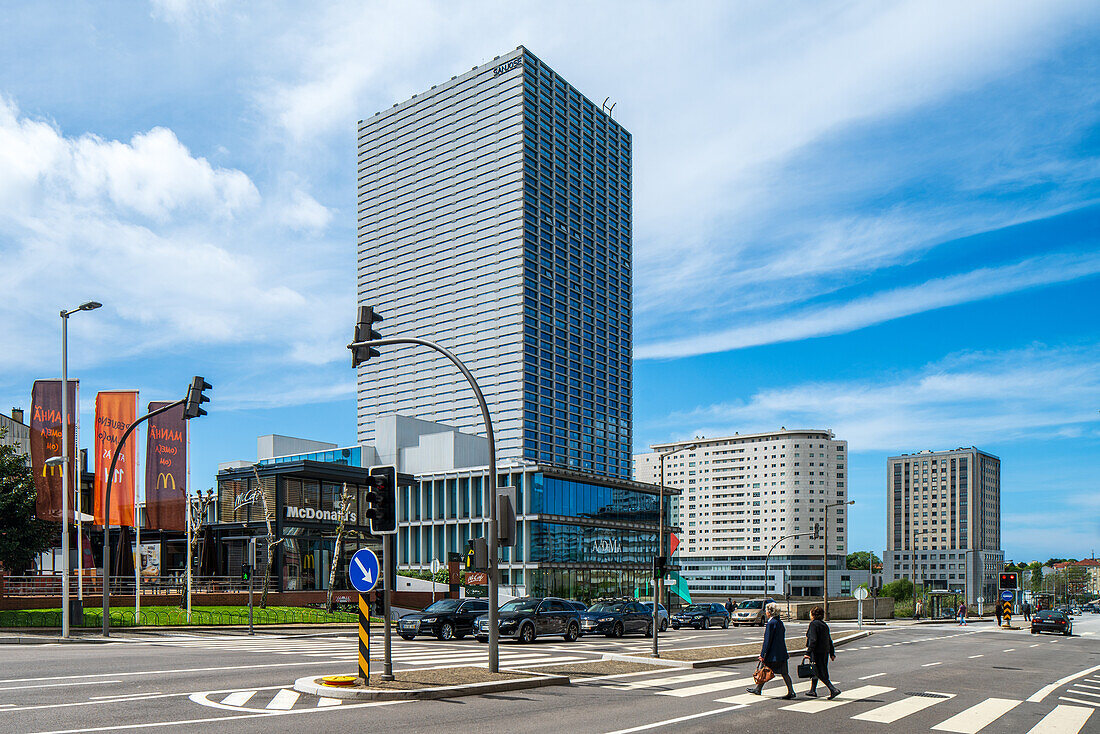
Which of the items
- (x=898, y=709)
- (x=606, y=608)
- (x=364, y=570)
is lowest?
(x=606, y=608)

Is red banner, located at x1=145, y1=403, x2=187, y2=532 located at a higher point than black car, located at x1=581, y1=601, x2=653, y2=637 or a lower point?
higher

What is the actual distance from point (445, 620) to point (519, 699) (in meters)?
18.3

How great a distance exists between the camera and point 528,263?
547 feet

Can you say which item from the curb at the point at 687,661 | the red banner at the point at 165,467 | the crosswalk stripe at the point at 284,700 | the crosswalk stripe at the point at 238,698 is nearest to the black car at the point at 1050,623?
the curb at the point at 687,661

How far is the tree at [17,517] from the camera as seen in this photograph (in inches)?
1612

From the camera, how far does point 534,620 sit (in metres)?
31.5

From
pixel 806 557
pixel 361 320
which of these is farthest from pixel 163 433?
pixel 806 557

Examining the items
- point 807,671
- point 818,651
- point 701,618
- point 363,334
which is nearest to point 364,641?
point 363,334

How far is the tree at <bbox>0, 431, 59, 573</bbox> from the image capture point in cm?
4094

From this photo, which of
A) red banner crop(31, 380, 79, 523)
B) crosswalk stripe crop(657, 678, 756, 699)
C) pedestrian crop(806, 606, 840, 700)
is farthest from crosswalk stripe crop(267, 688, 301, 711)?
red banner crop(31, 380, 79, 523)

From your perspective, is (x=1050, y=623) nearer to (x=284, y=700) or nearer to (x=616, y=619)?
(x=616, y=619)

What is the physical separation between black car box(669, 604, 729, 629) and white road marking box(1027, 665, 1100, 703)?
78.5 ft

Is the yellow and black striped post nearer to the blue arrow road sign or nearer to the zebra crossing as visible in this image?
the blue arrow road sign

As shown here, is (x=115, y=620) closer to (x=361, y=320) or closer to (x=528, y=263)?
(x=361, y=320)
